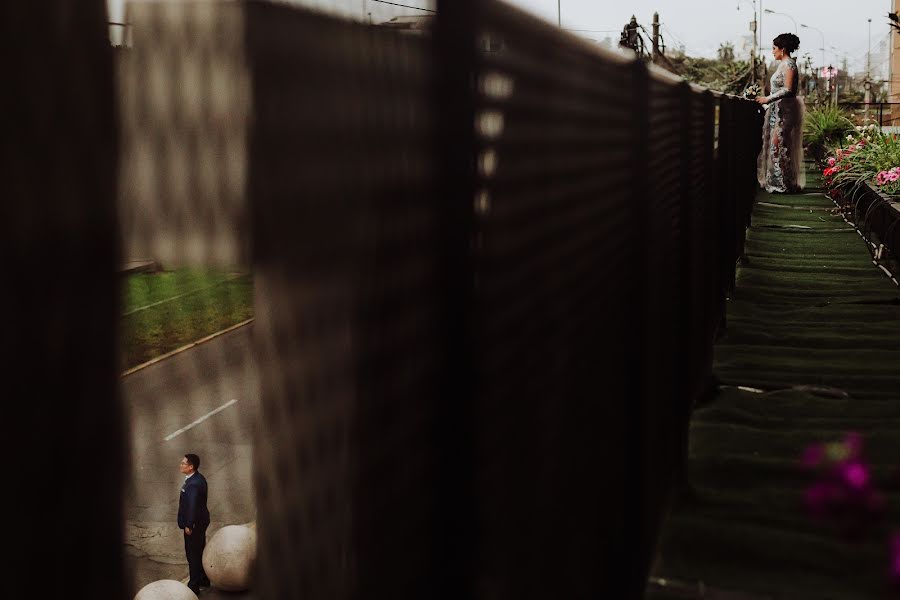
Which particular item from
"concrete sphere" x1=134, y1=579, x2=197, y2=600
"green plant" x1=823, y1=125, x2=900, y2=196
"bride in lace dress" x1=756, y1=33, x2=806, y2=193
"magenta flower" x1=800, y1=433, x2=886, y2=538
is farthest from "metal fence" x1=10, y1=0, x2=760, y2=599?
"concrete sphere" x1=134, y1=579, x2=197, y2=600

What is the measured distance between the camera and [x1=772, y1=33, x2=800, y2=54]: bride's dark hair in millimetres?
15312

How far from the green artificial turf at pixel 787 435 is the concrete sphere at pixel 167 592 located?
10213 mm

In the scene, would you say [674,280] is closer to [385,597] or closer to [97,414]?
[385,597]

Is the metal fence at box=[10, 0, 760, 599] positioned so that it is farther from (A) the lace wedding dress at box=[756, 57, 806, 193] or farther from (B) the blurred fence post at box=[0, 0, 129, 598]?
(A) the lace wedding dress at box=[756, 57, 806, 193]

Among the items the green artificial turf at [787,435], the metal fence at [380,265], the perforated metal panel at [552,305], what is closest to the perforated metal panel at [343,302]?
the metal fence at [380,265]

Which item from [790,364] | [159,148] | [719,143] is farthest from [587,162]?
[719,143]

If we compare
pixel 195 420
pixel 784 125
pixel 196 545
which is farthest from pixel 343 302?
pixel 784 125

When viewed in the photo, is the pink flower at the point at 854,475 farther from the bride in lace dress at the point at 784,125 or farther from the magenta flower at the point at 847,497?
the bride in lace dress at the point at 784,125

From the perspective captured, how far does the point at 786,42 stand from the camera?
15.4 meters

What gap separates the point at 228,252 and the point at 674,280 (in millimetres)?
2863

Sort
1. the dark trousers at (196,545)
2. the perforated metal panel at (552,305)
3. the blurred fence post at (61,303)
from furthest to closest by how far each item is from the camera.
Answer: the dark trousers at (196,545), the perforated metal panel at (552,305), the blurred fence post at (61,303)

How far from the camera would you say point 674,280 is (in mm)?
3504

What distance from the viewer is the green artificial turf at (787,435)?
314 cm

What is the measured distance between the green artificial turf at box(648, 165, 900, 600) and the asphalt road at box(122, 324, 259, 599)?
0.68 metres
